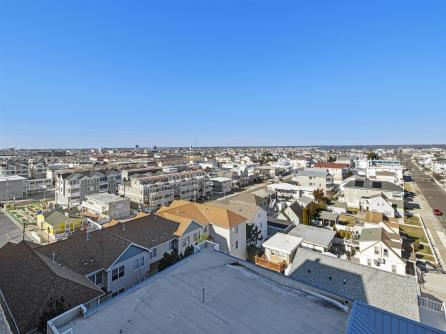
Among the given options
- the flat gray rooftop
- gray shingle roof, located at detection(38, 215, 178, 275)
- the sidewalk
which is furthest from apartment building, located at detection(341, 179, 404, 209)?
the flat gray rooftop

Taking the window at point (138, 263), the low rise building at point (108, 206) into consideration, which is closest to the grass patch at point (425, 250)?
the window at point (138, 263)

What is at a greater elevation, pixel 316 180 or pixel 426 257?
pixel 316 180

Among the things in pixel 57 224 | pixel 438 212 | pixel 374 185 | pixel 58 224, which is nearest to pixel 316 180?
pixel 374 185

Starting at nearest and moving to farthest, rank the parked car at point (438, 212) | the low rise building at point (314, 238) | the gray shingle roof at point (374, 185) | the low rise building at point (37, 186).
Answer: the low rise building at point (314, 238) → the parked car at point (438, 212) → the gray shingle roof at point (374, 185) → the low rise building at point (37, 186)

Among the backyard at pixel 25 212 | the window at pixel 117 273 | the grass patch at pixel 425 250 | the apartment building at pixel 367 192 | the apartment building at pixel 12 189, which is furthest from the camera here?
the apartment building at pixel 12 189

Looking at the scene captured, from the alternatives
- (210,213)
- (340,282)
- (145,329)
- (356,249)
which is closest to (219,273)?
(145,329)

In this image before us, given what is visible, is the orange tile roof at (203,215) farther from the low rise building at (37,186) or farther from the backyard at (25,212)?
the low rise building at (37,186)

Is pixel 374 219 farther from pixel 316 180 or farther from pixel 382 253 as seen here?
pixel 316 180
